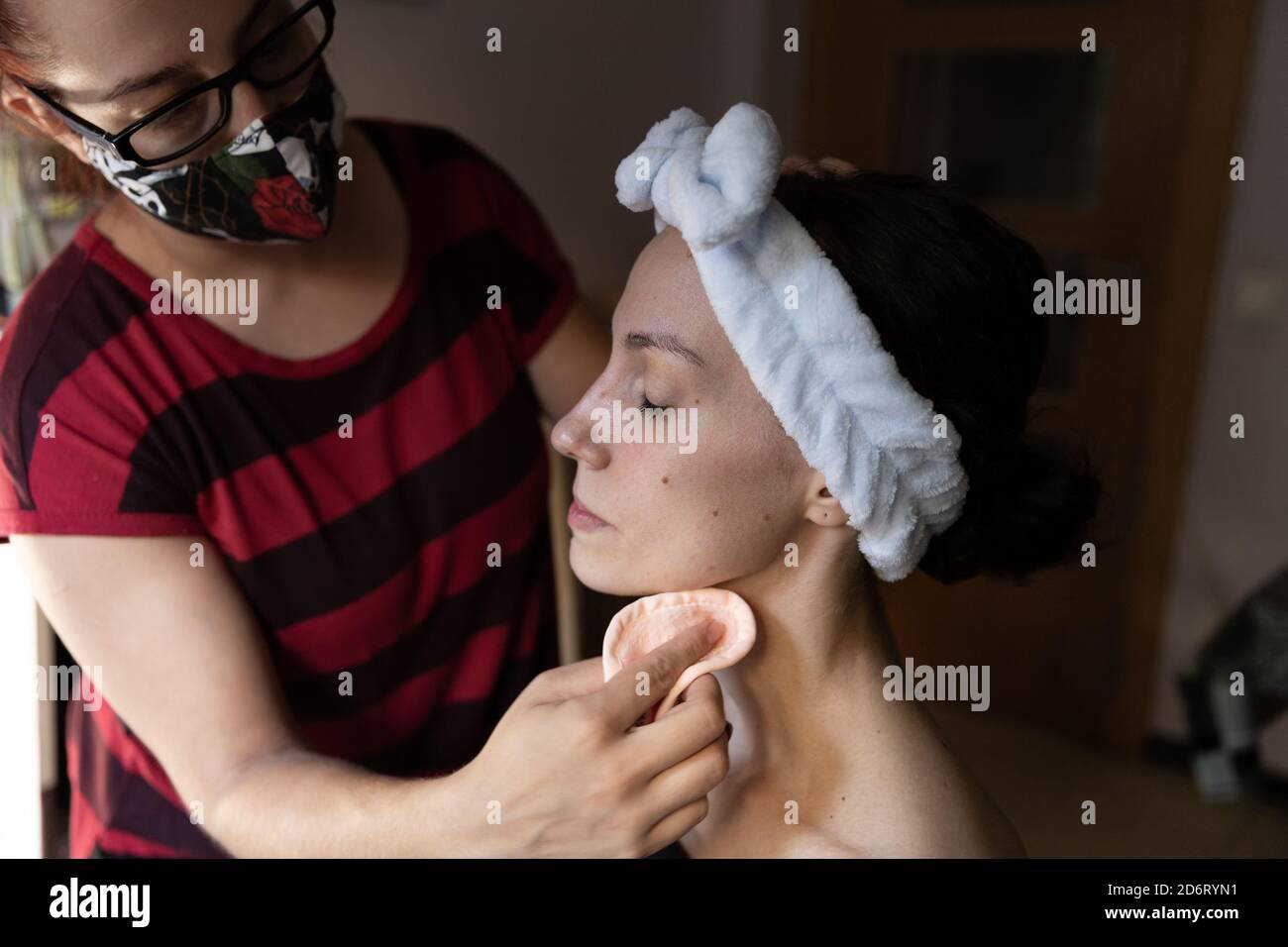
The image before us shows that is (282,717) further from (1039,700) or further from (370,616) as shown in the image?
(1039,700)

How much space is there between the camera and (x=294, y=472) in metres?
0.71

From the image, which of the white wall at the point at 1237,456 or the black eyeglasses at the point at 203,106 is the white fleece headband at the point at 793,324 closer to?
the black eyeglasses at the point at 203,106

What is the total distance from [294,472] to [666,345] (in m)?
0.27

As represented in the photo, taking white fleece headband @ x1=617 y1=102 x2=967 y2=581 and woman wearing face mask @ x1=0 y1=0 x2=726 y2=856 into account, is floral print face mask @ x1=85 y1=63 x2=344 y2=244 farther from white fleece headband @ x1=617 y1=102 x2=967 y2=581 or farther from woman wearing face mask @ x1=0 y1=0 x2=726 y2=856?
white fleece headband @ x1=617 y1=102 x2=967 y2=581

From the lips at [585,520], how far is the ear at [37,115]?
1.22 ft

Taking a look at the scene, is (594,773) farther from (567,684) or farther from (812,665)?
(812,665)

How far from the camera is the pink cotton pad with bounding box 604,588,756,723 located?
601 millimetres

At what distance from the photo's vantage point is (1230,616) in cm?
141

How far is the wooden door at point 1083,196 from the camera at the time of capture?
0.88 meters

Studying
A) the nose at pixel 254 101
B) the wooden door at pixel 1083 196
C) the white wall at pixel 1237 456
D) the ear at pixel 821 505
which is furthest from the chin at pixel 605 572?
the white wall at pixel 1237 456

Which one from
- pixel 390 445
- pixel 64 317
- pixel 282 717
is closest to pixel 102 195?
pixel 64 317

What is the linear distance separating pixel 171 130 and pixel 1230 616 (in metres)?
1.36

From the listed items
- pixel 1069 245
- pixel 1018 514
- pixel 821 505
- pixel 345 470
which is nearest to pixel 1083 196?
pixel 1069 245

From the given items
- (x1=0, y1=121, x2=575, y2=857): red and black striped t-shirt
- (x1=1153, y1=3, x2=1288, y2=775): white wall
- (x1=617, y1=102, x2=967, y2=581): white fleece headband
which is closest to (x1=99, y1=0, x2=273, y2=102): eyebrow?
(x1=0, y1=121, x2=575, y2=857): red and black striped t-shirt
